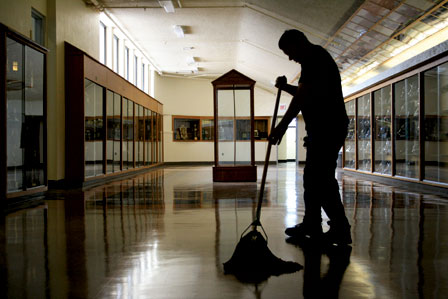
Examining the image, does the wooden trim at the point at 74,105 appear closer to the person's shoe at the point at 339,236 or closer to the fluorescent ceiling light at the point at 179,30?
the fluorescent ceiling light at the point at 179,30

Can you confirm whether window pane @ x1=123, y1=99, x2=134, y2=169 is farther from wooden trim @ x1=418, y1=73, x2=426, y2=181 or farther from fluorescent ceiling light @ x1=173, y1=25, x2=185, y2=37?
wooden trim @ x1=418, y1=73, x2=426, y2=181

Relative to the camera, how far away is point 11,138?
6.63 metres

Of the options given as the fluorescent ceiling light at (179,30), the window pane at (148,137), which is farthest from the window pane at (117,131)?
the window pane at (148,137)

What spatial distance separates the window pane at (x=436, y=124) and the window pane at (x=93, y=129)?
25.4ft

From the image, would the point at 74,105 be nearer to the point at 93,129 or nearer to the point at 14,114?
the point at 93,129

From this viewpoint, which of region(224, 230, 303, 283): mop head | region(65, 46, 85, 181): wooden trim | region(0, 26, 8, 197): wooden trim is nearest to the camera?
region(224, 230, 303, 283): mop head

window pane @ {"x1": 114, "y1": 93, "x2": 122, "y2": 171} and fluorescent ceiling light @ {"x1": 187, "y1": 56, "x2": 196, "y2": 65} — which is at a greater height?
fluorescent ceiling light @ {"x1": 187, "y1": 56, "x2": 196, "y2": 65}

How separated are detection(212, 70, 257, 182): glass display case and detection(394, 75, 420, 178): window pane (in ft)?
12.1

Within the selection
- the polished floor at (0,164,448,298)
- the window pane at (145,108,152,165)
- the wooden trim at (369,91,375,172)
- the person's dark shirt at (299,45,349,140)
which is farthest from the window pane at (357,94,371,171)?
the person's dark shirt at (299,45,349,140)

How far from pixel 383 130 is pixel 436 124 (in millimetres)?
2988

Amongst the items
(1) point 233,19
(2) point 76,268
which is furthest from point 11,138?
(1) point 233,19

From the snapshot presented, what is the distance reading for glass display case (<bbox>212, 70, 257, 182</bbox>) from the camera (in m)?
10.8

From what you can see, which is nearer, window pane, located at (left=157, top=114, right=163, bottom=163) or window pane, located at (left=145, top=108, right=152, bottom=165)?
window pane, located at (left=145, top=108, right=152, bottom=165)

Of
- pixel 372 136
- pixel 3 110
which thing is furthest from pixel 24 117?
pixel 372 136
